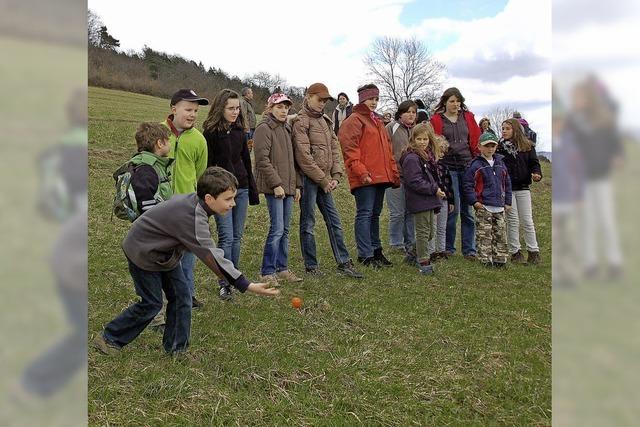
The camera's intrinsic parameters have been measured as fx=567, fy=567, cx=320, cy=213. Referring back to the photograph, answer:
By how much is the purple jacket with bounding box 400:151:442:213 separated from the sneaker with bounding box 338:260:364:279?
98cm

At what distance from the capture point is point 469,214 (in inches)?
289

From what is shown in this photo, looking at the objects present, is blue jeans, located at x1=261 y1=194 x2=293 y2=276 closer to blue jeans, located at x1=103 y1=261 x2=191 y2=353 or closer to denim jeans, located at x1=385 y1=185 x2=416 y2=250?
denim jeans, located at x1=385 y1=185 x2=416 y2=250

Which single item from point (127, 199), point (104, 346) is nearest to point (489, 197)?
point (127, 199)

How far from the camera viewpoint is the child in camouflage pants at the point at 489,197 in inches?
271

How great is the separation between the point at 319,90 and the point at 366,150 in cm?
92

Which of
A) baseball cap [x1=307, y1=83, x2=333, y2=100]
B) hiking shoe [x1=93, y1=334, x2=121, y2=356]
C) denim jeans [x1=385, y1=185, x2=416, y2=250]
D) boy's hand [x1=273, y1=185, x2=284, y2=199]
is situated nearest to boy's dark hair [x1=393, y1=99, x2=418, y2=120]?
denim jeans [x1=385, y1=185, x2=416, y2=250]

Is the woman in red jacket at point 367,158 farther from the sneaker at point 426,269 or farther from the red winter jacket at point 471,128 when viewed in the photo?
the red winter jacket at point 471,128

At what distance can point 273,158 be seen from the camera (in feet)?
19.3

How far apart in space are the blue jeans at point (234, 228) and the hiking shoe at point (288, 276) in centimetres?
65

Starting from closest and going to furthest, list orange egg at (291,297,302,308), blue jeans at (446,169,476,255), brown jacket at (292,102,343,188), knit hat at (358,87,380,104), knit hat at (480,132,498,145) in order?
orange egg at (291,297,302,308), brown jacket at (292,102,343,188), knit hat at (358,87,380,104), knit hat at (480,132,498,145), blue jeans at (446,169,476,255)

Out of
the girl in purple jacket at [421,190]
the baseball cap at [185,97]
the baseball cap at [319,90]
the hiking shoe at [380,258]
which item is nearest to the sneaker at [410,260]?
the hiking shoe at [380,258]

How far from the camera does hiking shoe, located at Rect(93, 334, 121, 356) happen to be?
372 centimetres

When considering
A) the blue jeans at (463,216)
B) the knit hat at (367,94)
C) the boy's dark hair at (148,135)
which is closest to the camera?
the boy's dark hair at (148,135)
